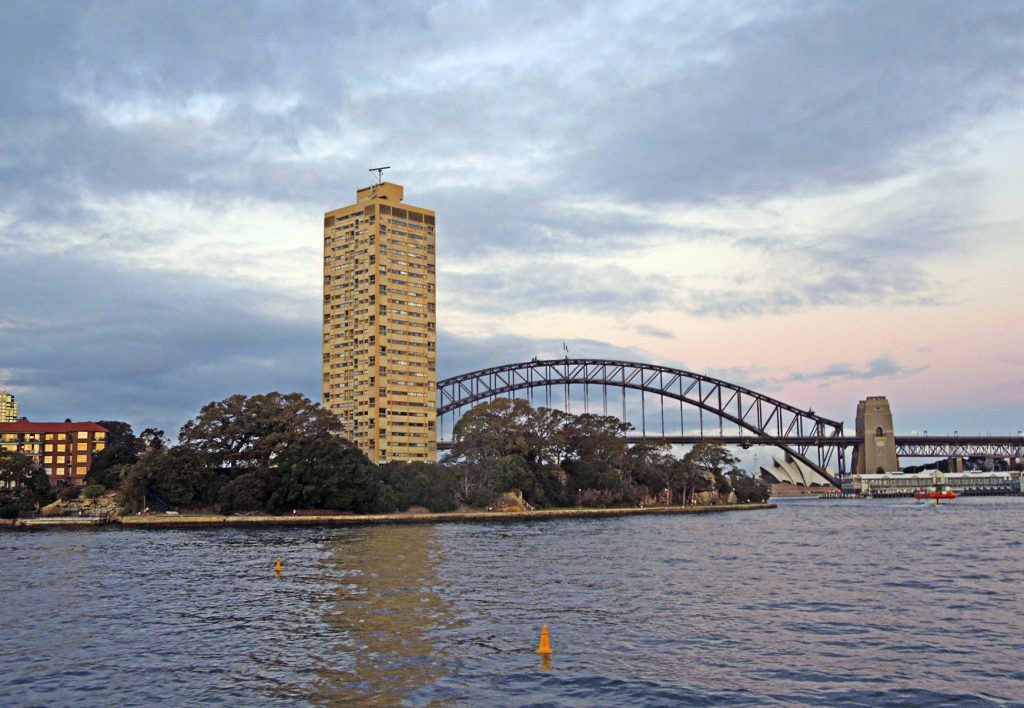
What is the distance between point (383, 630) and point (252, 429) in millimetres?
109946

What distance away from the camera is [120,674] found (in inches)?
1182

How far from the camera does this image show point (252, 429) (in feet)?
459

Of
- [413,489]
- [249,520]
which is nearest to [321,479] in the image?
[249,520]

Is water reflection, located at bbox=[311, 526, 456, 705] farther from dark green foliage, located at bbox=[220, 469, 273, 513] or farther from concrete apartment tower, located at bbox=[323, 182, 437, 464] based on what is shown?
concrete apartment tower, located at bbox=[323, 182, 437, 464]

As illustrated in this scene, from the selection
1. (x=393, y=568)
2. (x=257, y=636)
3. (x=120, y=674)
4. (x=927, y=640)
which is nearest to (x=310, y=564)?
(x=393, y=568)

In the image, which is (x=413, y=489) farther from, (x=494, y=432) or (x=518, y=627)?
(x=518, y=627)

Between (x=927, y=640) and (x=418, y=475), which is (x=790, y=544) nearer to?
(x=927, y=640)

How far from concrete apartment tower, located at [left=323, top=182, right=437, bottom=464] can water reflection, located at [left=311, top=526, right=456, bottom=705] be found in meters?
116

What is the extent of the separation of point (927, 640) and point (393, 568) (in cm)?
3586

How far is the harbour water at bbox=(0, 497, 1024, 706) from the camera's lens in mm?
27250

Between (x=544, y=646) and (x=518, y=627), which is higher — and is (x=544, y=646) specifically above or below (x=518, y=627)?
above

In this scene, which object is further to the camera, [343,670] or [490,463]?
[490,463]

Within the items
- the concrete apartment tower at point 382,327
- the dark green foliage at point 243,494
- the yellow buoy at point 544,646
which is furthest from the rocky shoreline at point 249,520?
the yellow buoy at point 544,646

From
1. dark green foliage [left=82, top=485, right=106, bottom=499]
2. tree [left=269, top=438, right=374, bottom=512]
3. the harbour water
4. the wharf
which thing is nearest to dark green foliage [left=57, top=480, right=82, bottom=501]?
dark green foliage [left=82, top=485, right=106, bottom=499]
